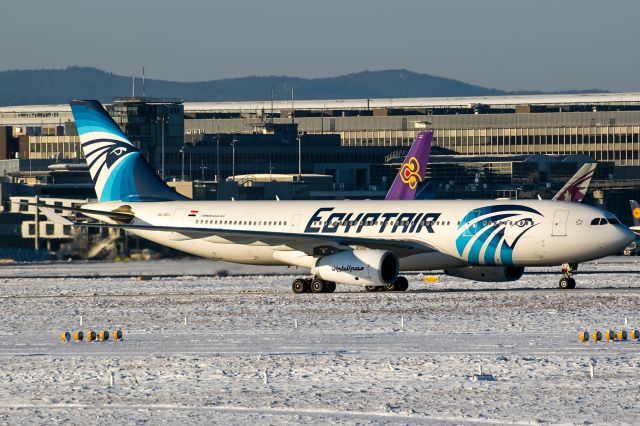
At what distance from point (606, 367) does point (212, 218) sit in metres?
35.0

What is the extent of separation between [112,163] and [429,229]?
19.2 meters

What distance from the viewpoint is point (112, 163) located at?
66.9 meters

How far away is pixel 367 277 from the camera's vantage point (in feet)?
178

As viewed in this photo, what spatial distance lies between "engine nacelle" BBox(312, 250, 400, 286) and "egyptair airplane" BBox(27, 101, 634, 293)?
1.7 inches

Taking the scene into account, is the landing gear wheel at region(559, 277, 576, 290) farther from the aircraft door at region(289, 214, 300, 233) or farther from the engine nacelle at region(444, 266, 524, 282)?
the aircraft door at region(289, 214, 300, 233)

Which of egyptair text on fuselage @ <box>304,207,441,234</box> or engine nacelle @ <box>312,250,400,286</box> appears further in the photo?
egyptair text on fuselage @ <box>304,207,441,234</box>

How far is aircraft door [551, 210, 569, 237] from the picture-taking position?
5406 centimetres

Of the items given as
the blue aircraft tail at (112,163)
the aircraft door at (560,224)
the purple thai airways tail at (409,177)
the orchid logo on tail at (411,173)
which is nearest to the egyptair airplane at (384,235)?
the aircraft door at (560,224)

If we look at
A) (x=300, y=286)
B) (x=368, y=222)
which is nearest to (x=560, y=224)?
(x=368, y=222)

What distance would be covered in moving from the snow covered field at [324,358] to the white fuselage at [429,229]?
6.12 ft

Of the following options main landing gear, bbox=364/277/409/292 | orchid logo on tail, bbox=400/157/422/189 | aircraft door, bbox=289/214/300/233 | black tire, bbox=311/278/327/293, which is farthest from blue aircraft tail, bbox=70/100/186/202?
orchid logo on tail, bbox=400/157/422/189

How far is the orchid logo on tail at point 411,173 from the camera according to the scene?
296 ft

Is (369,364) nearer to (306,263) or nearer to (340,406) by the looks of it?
(340,406)

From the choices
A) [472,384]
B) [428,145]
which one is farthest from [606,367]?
[428,145]
